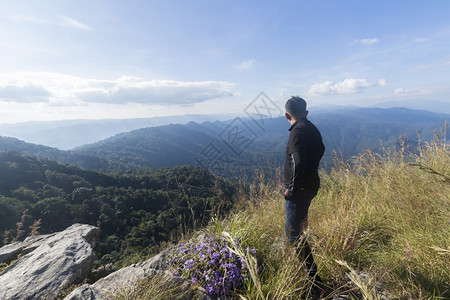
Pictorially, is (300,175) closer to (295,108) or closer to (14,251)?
(295,108)

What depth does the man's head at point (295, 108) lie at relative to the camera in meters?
2.53

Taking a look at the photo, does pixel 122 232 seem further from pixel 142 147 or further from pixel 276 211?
pixel 142 147

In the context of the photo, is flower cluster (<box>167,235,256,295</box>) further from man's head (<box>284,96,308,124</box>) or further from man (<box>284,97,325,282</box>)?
man's head (<box>284,96,308,124</box>)

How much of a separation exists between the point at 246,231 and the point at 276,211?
4.20 feet

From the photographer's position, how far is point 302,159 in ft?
7.47

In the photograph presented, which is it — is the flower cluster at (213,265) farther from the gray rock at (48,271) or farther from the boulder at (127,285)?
the gray rock at (48,271)

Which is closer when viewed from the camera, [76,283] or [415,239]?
[415,239]

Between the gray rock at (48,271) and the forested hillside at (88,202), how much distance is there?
12332mm

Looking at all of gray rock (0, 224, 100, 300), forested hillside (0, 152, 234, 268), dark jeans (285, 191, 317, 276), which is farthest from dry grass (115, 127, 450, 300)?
forested hillside (0, 152, 234, 268)

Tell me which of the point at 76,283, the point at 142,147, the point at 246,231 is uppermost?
the point at 246,231

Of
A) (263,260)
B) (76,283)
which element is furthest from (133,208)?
(263,260)

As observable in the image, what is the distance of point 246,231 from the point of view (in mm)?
2518

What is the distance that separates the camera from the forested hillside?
23.0 meters

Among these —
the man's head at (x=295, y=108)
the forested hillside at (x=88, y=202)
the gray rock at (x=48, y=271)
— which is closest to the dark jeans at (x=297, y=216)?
the man's head at (x=295, y=108)
